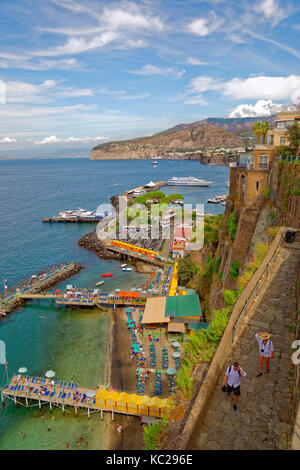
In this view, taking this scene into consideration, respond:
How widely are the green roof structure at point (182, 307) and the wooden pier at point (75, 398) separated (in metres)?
8.58

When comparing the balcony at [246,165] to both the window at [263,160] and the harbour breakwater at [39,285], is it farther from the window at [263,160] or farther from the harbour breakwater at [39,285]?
the harbour breakwater at [39,285]

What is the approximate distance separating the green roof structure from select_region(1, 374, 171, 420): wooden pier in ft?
28.1

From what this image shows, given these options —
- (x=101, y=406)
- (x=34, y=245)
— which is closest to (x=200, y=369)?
(x=101, y=406)

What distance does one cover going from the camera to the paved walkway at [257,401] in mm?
6121

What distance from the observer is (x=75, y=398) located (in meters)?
20.2

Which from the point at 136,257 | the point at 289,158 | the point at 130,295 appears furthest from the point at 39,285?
the point at 289,158

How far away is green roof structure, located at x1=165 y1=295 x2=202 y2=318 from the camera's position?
89.7 feet

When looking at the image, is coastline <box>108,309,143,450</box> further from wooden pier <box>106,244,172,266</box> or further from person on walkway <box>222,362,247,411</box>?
person on walkway <box>222,362,247,411</box>

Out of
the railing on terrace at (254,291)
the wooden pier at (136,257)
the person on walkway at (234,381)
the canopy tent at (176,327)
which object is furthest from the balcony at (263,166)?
the wooden pier at (136,257)

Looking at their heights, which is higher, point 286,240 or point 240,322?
point 286,240

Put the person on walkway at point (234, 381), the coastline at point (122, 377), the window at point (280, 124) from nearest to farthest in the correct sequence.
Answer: the person on walkway at point (234, 381) < the coastline at point (122, 377) < the window at point (280, 124)

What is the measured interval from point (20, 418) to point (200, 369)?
719 inches

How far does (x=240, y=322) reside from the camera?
9.47 metres

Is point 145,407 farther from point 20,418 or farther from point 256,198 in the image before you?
point 256,198
